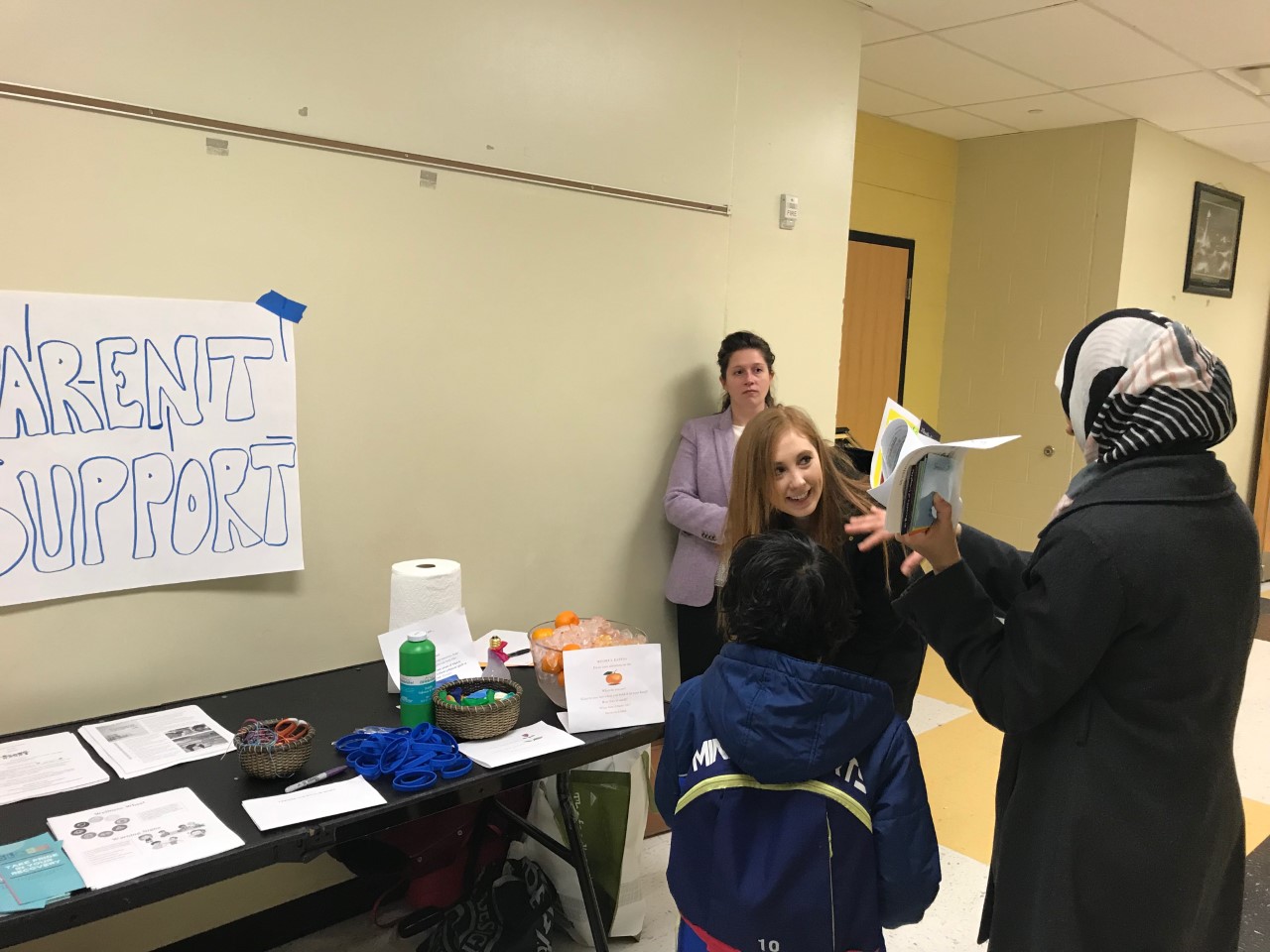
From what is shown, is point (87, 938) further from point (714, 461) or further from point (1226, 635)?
point (1226, 635)

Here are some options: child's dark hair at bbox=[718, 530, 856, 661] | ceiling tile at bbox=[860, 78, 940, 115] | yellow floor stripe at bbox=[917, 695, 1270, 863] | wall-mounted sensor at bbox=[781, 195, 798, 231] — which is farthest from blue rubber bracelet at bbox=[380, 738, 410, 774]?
ceiling tile at bbox=[860, 78, 940, 115]

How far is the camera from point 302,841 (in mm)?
1358

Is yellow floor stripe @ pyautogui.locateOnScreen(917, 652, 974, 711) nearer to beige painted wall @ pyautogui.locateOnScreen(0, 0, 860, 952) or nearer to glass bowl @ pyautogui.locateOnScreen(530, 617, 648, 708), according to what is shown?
beige painted wall @ pyautogui.locateOnScreen(0, 0, 860, 952)

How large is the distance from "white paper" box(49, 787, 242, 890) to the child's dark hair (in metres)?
0.83

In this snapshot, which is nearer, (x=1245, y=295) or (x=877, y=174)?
(x=877, y=174)

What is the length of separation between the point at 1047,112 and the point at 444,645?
13.9 ft

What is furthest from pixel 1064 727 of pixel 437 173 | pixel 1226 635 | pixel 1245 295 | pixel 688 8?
pixel 1245 295

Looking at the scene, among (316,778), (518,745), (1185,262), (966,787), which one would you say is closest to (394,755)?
(316,778)

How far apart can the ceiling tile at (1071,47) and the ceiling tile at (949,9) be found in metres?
0.07

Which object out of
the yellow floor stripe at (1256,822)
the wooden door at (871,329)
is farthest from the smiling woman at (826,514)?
the wooden door at (871,329)

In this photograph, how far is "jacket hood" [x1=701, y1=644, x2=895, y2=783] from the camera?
4.00 feet

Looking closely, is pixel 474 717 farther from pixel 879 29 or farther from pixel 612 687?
pixel 879 29

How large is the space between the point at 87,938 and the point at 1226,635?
219 cm

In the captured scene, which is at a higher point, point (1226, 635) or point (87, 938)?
point (1226, 635)
